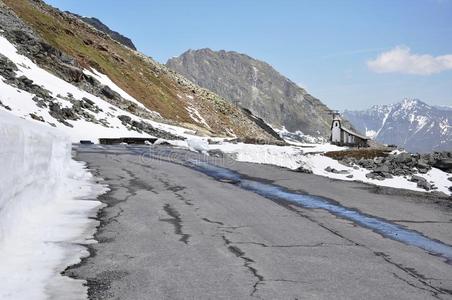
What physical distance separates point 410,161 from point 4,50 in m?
45.2

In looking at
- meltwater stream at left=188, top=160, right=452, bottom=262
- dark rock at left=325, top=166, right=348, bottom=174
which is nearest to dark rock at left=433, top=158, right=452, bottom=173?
dark rock at left=325, top=166, right=348, bottom=174

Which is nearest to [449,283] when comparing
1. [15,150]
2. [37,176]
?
[15,150]

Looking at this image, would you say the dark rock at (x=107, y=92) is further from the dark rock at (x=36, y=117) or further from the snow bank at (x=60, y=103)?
the dark rock at (x=36, y=117)

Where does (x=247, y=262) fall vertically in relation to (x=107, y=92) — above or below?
below

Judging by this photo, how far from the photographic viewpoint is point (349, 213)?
11523 millimetres

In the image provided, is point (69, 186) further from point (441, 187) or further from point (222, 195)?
point (441, 187)

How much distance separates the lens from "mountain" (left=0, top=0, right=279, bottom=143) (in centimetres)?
4847

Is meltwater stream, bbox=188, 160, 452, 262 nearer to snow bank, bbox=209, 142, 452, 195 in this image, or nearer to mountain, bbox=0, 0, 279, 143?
snow bank, bbox=209, 142, 452, 195

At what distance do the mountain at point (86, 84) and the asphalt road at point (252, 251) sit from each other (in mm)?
34452

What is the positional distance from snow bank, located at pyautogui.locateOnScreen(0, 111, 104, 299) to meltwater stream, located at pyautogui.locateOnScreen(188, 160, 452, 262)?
5.32 meters

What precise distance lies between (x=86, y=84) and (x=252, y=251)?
62.4 m

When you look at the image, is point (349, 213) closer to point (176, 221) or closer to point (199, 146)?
point (176, 221)

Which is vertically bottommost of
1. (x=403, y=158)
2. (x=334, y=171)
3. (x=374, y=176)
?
(x=374, y=176)

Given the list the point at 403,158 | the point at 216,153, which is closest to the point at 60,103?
the point at 216,153
